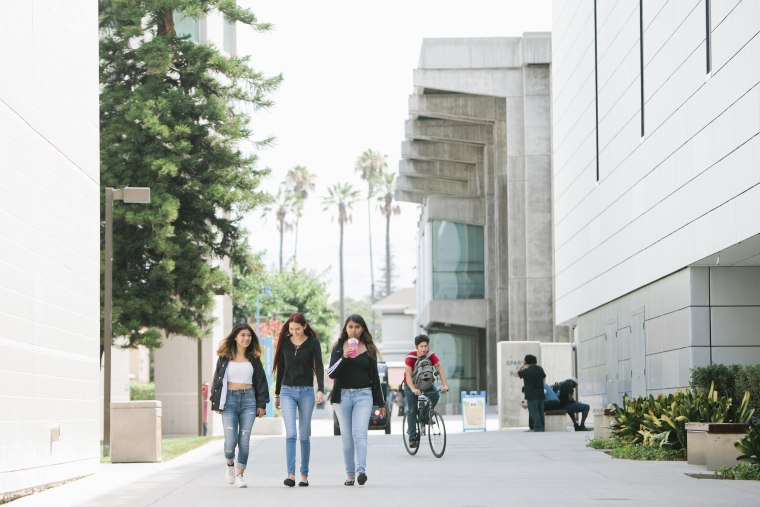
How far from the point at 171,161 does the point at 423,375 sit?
41.7 feet

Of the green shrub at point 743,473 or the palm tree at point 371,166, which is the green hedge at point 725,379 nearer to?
the green shrub at point 743,473

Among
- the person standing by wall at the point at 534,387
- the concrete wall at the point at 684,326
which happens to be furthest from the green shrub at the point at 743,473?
the person standing by wall at the point at 534,387

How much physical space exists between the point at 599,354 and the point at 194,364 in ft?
41.7

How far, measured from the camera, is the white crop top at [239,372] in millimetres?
15359

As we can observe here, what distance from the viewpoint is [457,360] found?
65.3 m

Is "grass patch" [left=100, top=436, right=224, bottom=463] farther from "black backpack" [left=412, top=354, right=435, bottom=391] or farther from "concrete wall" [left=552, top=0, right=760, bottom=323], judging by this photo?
"concrete wall" [left=552, top=0, right=760, bottom=323]

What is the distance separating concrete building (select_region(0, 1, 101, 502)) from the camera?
14.6 m

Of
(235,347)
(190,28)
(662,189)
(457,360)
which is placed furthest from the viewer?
(457,360)

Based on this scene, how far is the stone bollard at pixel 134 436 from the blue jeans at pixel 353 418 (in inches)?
288

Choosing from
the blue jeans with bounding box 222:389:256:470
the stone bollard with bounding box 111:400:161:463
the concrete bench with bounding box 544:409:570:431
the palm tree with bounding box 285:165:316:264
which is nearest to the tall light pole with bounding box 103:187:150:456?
the stone bollard with bounding box 111:400:161:463

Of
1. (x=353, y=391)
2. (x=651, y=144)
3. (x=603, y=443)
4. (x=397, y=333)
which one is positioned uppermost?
(x=651, y=144)

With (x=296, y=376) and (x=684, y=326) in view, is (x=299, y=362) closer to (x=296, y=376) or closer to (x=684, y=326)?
(x=296, y=376)

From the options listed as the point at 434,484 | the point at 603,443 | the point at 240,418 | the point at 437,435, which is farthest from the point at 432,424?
the point at 240,418

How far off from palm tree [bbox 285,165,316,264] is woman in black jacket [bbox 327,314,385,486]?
12480 cm
